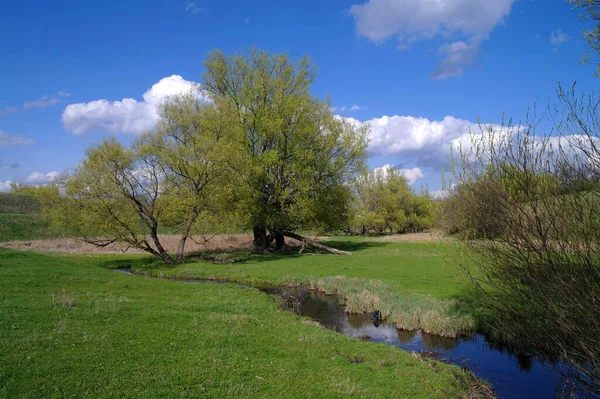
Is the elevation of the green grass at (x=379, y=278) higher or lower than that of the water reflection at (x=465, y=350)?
higher

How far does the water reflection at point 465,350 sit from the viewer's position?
450 inches

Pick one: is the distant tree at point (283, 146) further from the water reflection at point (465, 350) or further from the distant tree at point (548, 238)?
the distant tree at point (548, 238)

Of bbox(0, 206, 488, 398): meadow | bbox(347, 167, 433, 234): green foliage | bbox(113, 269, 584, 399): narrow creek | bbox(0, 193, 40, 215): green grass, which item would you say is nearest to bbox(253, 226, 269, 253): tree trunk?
bbox(0, 206, 488, 398): meadow

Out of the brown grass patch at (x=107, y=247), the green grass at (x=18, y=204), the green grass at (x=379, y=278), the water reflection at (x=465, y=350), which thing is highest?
the green grass at (x=18, y=204)

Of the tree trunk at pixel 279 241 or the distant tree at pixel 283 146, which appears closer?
the distant tree at pixel 283 146

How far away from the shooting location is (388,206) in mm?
75250

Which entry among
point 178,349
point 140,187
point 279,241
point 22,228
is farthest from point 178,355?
point 22,228

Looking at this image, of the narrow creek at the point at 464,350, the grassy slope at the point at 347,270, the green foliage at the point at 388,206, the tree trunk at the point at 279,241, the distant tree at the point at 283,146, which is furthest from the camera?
the green foliage at the point at 388,206

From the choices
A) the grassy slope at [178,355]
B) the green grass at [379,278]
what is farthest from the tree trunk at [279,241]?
the grassy slope at [178,355]

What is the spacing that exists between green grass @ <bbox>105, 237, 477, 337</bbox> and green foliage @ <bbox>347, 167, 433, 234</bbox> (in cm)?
3353

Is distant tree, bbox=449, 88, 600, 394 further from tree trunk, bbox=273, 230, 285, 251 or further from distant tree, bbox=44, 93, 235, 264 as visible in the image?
tree trunk, bbox=273, 230, 285, 251

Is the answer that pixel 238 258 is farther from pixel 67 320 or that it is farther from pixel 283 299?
pixel 67 320

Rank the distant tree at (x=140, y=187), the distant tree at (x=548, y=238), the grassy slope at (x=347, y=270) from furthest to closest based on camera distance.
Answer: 1. the distant tree at (x=140, y=187)
2. the grassy slope at (x=347, y=270)
3. the distant tree at (x=548, y=238)

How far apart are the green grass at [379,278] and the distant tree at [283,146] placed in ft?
14.7
